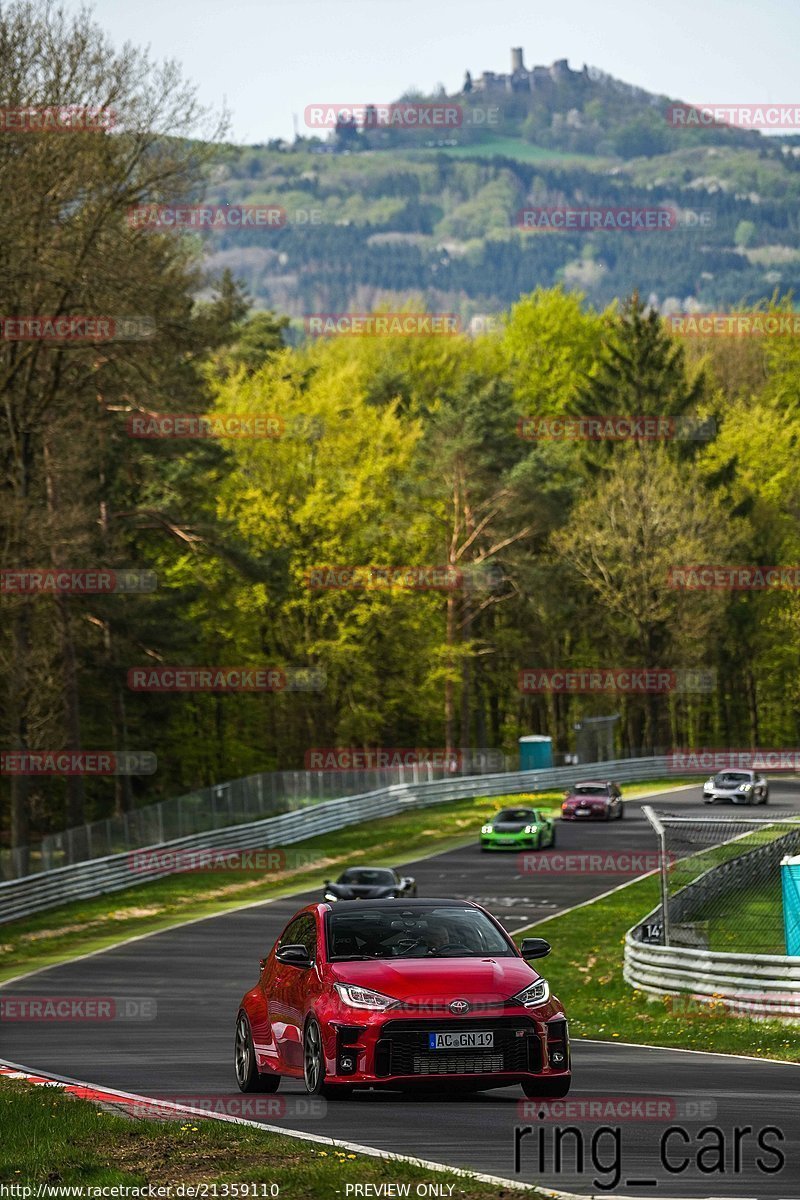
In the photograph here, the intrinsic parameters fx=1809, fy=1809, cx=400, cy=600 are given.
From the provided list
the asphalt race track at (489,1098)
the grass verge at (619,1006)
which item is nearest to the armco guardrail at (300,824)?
the asphalt race track at (489,1098)

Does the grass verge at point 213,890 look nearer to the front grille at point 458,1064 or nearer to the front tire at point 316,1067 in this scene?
the front tire at point 316,1067

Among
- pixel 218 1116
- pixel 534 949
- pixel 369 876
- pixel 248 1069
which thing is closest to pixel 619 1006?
pixel 534 949

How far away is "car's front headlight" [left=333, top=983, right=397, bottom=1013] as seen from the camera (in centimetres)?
1120

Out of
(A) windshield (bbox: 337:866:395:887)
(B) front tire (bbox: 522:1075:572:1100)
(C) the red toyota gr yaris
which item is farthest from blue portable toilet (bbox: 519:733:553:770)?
(B) front tire (bbox: 522:1075:572:1100)

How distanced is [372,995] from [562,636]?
77.8m

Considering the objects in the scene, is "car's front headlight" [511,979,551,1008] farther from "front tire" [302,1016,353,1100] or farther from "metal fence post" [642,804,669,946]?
"metal fence post" [642,804,669,946]

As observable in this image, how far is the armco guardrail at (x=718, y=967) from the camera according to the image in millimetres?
19266

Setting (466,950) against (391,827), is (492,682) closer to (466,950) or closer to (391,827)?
(391,827)

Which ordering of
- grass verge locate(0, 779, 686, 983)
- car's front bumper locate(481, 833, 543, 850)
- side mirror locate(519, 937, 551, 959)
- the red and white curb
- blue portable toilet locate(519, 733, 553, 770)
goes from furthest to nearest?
blue portable toilet locate(519, 733, 553, 770), car's front bumper locate(481, 833, 543, 850), grass verge locate(0, 779, 686, 983), side mirror locate(519, 937, 551, 959), the red and white curb

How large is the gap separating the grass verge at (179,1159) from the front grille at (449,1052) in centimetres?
125

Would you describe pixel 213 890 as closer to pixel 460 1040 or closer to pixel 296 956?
pixel 296 956

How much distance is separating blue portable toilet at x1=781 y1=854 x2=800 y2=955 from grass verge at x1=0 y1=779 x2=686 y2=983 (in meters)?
14.3

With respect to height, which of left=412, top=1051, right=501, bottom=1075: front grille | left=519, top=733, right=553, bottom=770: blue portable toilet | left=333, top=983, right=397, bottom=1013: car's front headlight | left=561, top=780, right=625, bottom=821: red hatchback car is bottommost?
left=519, top=733, right=553, bottom=770: blue portable toilet

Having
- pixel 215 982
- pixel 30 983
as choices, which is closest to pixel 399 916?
pixel 215 982
